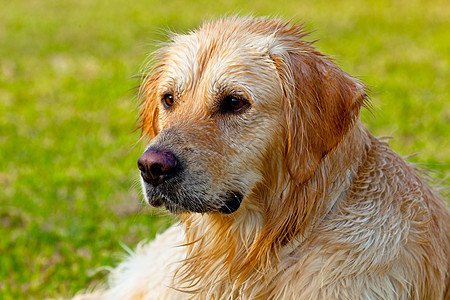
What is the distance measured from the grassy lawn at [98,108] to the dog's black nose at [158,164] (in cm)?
99

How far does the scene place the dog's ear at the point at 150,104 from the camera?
3.48 meters

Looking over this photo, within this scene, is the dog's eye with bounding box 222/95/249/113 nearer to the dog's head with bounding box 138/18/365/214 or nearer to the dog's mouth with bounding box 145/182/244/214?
the dog's head with bounding box 138/18/365/214

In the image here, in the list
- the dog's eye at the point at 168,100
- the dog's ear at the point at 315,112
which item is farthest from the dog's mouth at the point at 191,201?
the dog's eye at the point at 168,100

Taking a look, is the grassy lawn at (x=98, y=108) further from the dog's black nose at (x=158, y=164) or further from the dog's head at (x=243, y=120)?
the dog's black nose at (x=158, y=164)

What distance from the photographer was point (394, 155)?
3.23m

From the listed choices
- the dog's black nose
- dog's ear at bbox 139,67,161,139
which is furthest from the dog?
dog's ear at bbox 139,67,161,139

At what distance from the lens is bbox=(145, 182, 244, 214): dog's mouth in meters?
2.92

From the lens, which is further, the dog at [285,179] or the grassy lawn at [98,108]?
the grassy lawn at [98,108]

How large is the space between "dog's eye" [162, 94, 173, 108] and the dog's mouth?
1.89 ft

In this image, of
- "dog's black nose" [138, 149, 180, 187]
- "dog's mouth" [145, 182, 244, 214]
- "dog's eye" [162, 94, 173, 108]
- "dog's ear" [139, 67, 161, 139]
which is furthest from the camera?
"dog's ear" [139, 67, 161, 139]

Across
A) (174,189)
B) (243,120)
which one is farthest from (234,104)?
(174,189)

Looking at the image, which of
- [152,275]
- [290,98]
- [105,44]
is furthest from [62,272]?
[105,44]

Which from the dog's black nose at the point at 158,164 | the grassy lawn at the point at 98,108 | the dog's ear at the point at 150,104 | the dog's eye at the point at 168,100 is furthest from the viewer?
the grassy lawn at the point at 98,108

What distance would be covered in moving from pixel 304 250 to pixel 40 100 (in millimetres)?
7447
